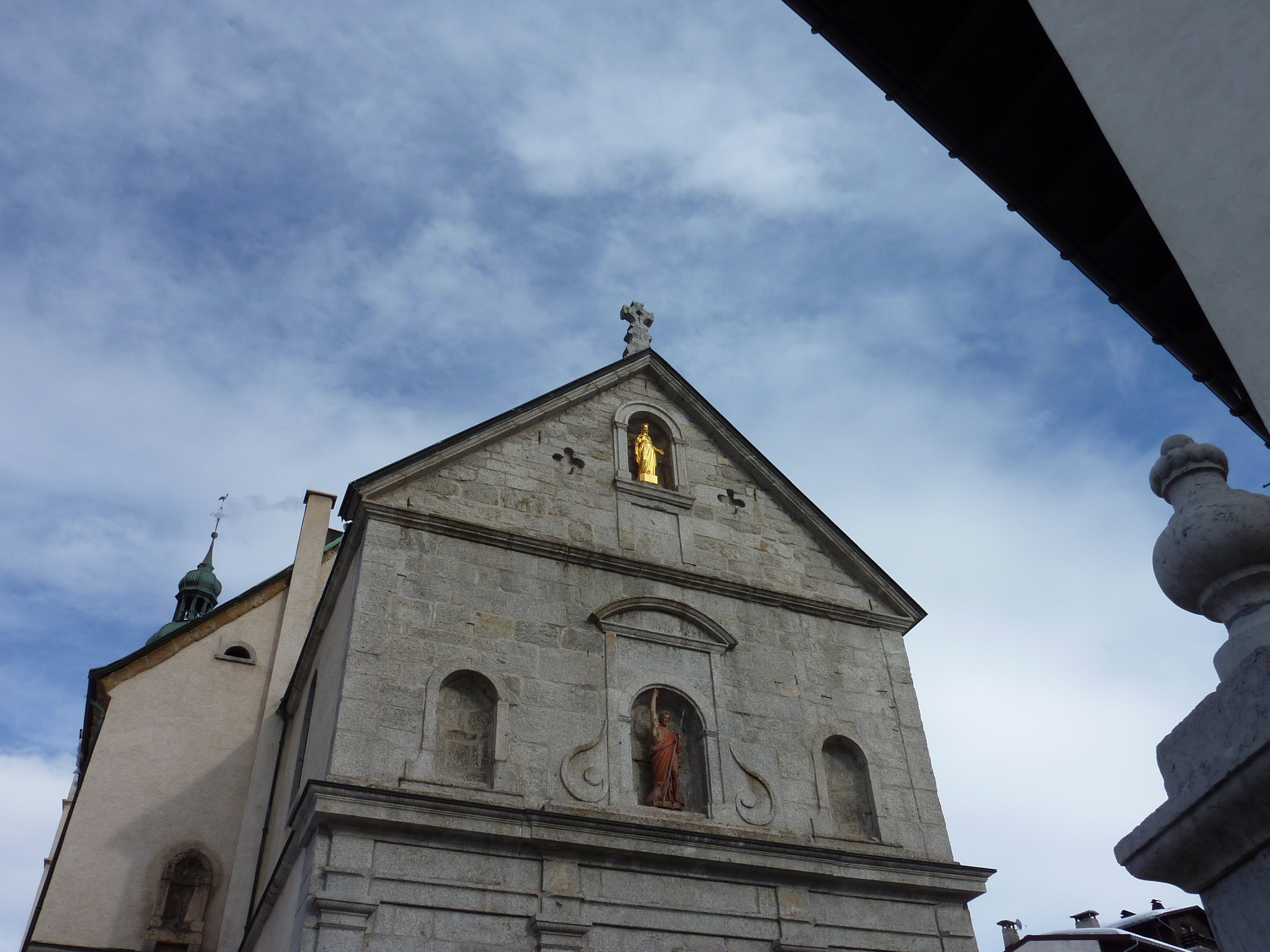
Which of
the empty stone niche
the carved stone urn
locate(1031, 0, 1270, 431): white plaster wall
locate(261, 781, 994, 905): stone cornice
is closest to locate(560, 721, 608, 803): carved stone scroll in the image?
locate(261, 781, 994, 905): stone cornice

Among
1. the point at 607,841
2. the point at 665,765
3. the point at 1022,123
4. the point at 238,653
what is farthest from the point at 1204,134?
the point at 238,653

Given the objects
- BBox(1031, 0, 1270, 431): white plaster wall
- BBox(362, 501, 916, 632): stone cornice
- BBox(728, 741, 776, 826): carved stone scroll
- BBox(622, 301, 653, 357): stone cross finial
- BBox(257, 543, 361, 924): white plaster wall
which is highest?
BBox(622, 301, 653, 357): stone cross finial

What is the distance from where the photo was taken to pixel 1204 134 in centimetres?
316

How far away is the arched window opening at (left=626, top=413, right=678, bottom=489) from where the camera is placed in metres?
13.6

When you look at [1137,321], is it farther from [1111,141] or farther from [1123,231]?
[1111,141]

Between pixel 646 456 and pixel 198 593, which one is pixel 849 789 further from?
pixel 198 593

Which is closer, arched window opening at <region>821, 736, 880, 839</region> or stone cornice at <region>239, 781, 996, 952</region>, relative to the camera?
stone cornice at <region>239, 781, 996, 952</region>

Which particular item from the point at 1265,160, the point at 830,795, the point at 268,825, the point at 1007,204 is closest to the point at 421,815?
the point at 830,795

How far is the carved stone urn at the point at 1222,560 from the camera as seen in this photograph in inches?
119

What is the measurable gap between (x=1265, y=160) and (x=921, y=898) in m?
9.46

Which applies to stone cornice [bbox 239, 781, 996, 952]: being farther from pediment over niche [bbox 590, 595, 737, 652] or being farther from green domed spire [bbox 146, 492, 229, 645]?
green domed spire [bbox 146, 492, 229, 645]

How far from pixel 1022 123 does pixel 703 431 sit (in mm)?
8341

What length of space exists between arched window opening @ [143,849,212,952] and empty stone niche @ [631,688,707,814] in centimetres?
655

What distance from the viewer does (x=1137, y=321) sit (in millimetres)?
7031
